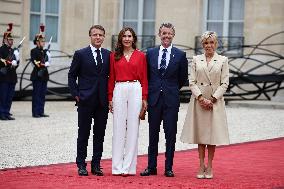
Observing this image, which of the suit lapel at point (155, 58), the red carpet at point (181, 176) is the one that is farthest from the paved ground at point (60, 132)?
the suit lapel at point (155, 58)

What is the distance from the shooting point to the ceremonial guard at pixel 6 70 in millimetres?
15625

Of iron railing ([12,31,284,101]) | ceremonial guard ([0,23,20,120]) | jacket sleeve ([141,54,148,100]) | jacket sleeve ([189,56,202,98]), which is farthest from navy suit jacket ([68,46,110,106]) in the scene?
iron railing ([12,31,284,101])

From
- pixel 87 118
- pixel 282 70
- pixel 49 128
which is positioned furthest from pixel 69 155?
pixel 282 70

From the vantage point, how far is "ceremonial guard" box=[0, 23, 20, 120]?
15625mm

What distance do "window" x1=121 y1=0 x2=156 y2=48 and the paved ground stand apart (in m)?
4.88

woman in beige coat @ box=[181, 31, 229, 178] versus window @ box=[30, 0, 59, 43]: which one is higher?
window @ box=[30, 0, 59, 43]

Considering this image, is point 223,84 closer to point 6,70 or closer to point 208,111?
point 208,111

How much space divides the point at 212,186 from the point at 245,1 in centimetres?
1533

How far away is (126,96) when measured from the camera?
8805mm

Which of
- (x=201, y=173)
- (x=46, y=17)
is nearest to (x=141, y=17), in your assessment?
(x=46, y=17)

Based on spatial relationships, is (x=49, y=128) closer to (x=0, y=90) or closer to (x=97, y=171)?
(x=0, y=90)

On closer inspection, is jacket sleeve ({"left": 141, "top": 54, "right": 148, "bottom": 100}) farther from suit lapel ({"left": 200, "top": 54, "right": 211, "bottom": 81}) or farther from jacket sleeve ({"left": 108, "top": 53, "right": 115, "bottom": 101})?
suit lapel ({"left": 200, "top": 54, "right": 211, "bottom": 81})

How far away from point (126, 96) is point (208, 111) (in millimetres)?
972

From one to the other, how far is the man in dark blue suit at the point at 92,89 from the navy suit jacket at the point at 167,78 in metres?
0.52
